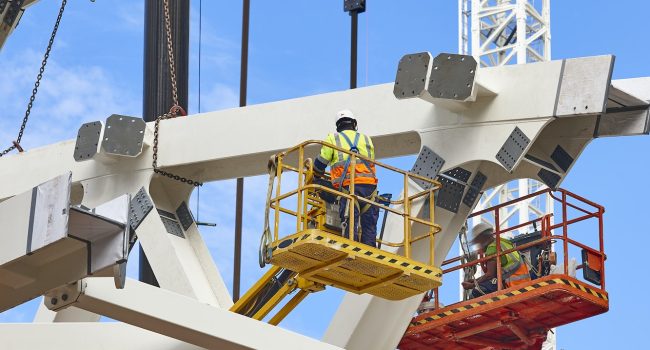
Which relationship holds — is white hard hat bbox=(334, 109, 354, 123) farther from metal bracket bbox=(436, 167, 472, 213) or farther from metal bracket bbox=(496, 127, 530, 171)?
metal bracket bbox=(496, 127, 530, 171)

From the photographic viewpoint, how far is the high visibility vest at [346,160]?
515 inches

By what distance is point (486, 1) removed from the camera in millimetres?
39562

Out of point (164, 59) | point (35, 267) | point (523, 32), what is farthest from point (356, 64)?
point (523, 32)

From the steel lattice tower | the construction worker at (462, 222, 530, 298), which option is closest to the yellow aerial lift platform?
the construction worker at (462, 222, 530, 298)

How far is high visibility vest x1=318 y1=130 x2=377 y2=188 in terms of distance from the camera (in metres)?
13.1

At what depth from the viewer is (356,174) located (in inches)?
516

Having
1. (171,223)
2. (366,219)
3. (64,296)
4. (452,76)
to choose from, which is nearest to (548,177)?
(452,76)

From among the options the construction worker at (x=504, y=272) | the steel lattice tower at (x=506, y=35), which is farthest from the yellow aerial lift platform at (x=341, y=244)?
the steel lattice tower at (x=506, y=35)

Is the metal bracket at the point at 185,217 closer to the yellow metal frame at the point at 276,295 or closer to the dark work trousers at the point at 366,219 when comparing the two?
the yellow metal frame at the point at 276,295

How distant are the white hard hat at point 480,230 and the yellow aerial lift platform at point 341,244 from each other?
13.2 ft

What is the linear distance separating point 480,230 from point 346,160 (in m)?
5.33

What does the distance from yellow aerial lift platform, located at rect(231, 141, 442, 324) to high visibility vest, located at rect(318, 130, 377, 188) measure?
0.35 ft

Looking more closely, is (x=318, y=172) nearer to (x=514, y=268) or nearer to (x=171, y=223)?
(x=171, y=223)

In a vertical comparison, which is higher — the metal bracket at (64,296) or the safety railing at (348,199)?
the safety railing at (348,199)
